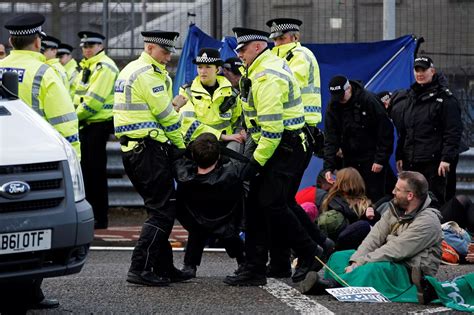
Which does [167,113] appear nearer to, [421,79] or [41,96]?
[41,96]

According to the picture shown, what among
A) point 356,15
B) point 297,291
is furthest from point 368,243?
point 356,15

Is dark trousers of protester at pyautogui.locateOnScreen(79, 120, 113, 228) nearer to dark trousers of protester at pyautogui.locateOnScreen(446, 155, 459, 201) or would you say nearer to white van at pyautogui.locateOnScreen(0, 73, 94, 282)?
dark trousers of protester at pyautogui.locateOnScreen(446, 155, 459, 201)

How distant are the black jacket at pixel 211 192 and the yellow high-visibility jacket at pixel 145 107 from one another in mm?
290

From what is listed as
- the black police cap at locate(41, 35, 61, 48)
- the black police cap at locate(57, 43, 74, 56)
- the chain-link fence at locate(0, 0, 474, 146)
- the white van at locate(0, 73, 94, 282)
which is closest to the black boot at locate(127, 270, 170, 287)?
the white van at locate(0, 73, 94, 282)

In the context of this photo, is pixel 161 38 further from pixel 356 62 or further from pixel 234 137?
pixel 356 62

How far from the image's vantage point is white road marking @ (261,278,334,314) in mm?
8141

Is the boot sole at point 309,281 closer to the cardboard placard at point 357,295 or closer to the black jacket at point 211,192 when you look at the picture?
the cardboard placard at point 357,295

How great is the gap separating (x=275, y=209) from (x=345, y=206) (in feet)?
5.96

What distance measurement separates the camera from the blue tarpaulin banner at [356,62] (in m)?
13.4

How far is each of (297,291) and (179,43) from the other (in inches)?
256

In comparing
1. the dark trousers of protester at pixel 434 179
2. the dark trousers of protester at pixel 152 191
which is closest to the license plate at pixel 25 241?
the dark trousers of protester at pixel 152 191

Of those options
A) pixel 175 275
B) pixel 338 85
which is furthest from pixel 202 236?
pixel 338 85

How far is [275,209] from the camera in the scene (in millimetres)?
9336

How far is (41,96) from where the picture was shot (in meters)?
8.88
